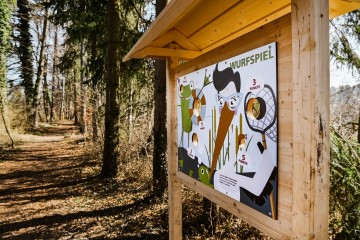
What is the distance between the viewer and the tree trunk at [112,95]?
802cm

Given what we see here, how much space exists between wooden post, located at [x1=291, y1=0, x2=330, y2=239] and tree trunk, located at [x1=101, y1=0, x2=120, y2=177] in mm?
6982

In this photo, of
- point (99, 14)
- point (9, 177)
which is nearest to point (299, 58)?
point (99, 14)

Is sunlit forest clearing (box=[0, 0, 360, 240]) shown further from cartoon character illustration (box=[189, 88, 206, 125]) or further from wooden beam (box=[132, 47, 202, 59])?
wooden beam (box=[132, 47, 202, 59])

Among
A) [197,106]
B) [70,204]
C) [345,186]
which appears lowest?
[70,204]

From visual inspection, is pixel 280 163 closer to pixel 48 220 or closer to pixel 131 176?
pixel 48 220

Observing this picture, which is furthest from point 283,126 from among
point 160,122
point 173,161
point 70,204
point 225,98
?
point 70,204

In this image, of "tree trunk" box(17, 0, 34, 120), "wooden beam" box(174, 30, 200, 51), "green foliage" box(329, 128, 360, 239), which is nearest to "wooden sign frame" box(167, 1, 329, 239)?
"green foliage" box(329, 128, 360, 239)

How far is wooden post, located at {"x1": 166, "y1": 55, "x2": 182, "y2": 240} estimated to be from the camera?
3.71m

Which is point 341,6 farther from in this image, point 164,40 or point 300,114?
point 164,40

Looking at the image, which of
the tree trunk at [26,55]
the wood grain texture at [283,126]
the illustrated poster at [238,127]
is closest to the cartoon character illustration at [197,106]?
the illustrated poster at [238,127]

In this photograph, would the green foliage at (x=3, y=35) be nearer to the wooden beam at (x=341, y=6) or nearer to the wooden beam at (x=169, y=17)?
the wooden beam at (x=169, y=17)

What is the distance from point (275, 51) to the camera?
183 centimetres

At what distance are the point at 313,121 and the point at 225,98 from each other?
90 centimetres

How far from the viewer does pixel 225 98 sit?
7.76 feet
